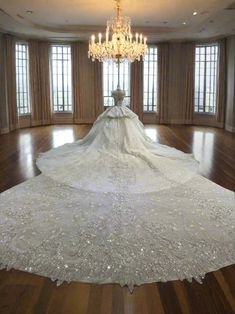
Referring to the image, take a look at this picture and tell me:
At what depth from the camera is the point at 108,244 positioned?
3.31 meters

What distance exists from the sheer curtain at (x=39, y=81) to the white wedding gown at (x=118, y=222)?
23.4 feet

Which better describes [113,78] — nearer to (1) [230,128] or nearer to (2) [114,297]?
(1) [230,128]

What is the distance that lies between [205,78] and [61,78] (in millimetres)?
5574

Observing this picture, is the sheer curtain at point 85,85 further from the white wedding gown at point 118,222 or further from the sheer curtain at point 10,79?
the white wedding gown at point 118,222

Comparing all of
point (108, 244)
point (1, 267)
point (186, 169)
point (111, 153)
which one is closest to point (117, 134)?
point (111, 153)

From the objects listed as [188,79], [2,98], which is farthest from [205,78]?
[2,98]

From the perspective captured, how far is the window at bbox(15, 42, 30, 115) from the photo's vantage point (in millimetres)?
12492

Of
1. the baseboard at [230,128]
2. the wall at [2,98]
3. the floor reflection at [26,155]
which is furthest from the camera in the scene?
the baseboard at [230,128]

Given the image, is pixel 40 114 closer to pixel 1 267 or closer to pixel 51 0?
pixel 51 0

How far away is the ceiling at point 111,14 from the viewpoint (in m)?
7.81

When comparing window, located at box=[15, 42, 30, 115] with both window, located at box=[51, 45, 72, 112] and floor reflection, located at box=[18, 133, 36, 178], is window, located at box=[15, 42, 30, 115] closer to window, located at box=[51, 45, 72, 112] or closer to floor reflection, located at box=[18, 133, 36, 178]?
window, located at box=[51, 45, 72, 112]

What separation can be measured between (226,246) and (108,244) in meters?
1.10

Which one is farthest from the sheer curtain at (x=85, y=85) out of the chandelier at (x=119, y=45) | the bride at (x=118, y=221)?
the bride at (x=118, y=221)

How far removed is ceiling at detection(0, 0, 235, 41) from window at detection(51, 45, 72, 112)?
114 cm
